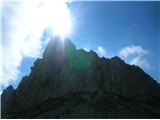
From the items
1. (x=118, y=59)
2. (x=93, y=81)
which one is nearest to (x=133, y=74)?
(x=118, y=59)

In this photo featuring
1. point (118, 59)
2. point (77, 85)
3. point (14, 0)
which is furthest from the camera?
point (118, 59)

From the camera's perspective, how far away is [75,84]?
125812 millimetres

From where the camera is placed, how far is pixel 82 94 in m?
116

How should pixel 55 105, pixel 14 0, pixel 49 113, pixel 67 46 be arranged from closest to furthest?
pixel 14 0, pixel 49 113, pixel 55 105, pixel 67 46

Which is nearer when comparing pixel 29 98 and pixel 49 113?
pixel 49 113

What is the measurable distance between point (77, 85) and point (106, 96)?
1475 centimetres

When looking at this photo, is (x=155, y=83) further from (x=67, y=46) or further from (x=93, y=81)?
(x=67, y=46)

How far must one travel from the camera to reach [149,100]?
430ft

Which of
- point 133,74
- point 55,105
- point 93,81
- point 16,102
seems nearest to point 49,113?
point 55,105

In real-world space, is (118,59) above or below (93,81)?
above

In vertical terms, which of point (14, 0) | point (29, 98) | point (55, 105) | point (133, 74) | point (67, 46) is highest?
point (67, 46)

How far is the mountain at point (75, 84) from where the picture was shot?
119m

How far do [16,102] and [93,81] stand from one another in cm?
3537

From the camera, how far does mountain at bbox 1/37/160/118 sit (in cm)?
11926
